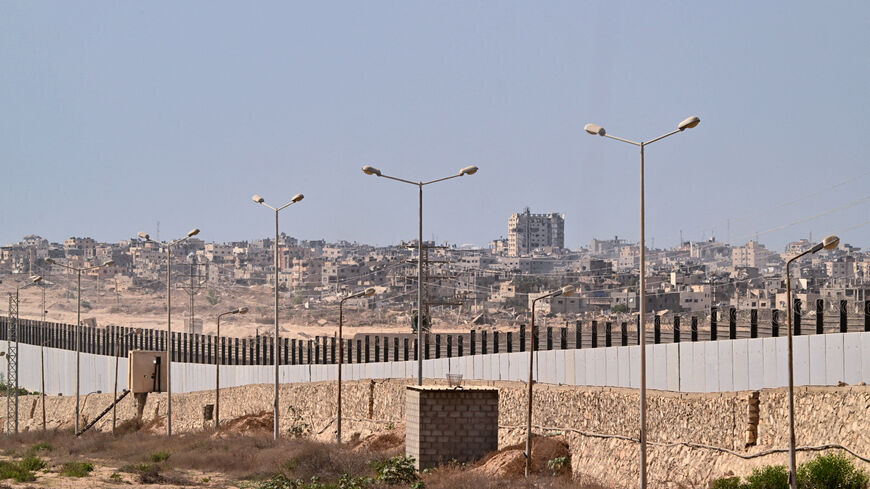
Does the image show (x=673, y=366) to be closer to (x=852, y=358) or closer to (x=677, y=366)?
(x=677, y=366)

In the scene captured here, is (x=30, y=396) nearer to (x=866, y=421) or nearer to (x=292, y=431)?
(x=292, y=431)

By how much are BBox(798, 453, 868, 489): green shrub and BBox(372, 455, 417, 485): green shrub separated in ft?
38.1

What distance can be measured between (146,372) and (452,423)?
43.1 metres

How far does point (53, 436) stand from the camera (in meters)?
62.4

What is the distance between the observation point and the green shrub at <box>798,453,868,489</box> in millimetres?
22281

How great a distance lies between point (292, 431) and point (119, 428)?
20670mm

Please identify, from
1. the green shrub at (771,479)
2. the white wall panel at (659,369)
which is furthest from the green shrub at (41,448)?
the green shrub at (771,479)

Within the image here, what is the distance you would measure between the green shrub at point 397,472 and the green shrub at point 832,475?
11.6 m

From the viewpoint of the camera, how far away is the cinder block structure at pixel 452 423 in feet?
109

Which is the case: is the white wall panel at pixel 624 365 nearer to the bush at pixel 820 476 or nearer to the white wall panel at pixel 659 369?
the white wall panel at pixel 659 369

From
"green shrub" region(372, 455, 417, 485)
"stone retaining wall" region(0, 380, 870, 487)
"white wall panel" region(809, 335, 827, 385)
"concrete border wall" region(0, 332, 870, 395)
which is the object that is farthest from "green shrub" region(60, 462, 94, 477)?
"white wall panel" region(809, 335, 827, 385)

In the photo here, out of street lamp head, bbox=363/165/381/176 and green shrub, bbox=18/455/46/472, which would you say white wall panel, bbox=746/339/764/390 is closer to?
street lamp head, bbox=363/165/381/176

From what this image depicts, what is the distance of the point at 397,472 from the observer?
32062 mm

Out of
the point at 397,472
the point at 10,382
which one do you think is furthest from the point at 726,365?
the point at 10,382
